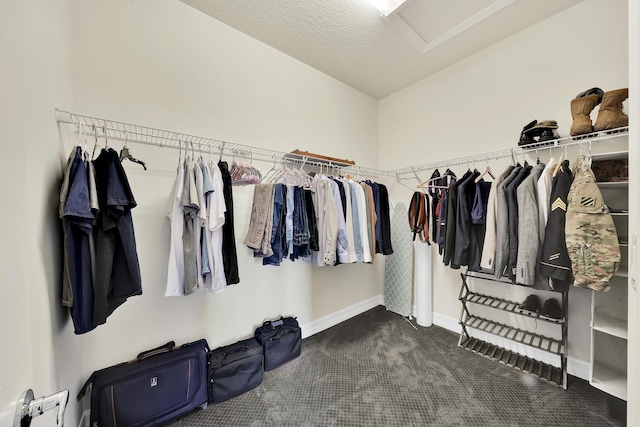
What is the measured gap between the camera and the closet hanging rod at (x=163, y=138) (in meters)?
1.32

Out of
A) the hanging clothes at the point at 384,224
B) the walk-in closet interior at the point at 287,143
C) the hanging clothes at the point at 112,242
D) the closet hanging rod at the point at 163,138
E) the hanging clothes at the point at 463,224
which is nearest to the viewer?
the walk-in closet interior at the point at 287,143

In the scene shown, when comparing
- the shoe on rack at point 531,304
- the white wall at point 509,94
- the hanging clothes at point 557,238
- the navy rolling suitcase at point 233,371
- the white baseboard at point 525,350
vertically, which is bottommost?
the white baseboard at point 525,350

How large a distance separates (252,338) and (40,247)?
1.61 meters

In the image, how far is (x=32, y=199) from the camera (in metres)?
0.90

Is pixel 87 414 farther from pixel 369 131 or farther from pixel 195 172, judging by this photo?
pixel 369 131

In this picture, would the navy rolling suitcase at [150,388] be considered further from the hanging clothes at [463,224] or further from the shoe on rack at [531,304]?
the shoe on rack at [531,304]

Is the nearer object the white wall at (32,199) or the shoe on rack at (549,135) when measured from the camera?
the white wall at (32,199)

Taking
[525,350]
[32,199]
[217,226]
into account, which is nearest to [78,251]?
[32,199]

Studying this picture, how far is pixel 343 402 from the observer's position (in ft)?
5.35

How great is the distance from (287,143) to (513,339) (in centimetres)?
270

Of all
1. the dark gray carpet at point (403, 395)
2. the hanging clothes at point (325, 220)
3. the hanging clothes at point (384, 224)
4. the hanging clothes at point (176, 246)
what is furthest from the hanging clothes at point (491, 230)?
the hanging clothes at point (176, 246)

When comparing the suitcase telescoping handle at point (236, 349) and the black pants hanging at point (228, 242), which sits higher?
the black pants hanging at point (228, 242)

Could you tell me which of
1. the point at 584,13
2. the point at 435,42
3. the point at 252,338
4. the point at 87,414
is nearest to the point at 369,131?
the point at 435,42

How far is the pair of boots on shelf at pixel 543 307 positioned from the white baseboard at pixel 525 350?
443mm
